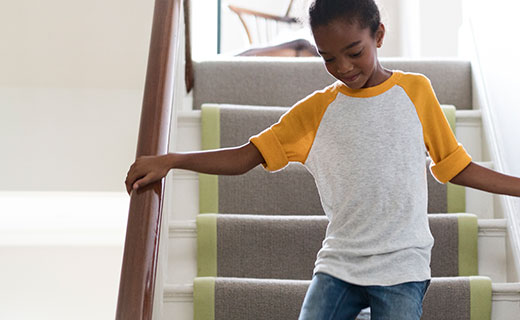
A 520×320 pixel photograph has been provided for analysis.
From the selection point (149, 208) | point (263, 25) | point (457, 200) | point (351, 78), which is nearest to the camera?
point (149, 208)

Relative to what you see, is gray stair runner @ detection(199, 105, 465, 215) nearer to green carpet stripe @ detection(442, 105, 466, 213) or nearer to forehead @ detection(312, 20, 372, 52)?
green carpet stripe @ detection(442, 105, 466, 213)

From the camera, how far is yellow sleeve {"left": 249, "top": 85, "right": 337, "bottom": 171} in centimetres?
155

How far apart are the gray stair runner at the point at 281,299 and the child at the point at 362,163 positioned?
0.56 meters

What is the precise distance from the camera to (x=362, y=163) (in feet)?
4.83

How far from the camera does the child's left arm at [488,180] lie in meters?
1.50

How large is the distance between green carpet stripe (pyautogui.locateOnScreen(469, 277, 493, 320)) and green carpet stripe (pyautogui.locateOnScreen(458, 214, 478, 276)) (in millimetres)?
180

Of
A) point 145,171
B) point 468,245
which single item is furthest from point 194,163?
point 468,245

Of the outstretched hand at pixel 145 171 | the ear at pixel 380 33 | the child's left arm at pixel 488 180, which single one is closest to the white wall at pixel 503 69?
the child's left arm at pixel 488 180

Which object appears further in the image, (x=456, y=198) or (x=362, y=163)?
(x=456, y=198)

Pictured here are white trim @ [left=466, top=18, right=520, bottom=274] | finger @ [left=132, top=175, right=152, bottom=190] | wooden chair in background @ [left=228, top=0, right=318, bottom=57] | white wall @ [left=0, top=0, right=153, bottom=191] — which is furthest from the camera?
wooden chair in background @ [left=228, top=0, right=318, bottom=57]

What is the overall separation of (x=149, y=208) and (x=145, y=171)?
94 mm

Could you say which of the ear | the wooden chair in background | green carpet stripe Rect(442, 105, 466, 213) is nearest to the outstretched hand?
the ear

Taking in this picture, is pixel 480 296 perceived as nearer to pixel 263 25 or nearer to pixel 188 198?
pixel 188 198

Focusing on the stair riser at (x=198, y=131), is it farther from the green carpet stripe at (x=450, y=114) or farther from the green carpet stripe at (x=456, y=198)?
the green carpet stripe at (x=456, y=198)
